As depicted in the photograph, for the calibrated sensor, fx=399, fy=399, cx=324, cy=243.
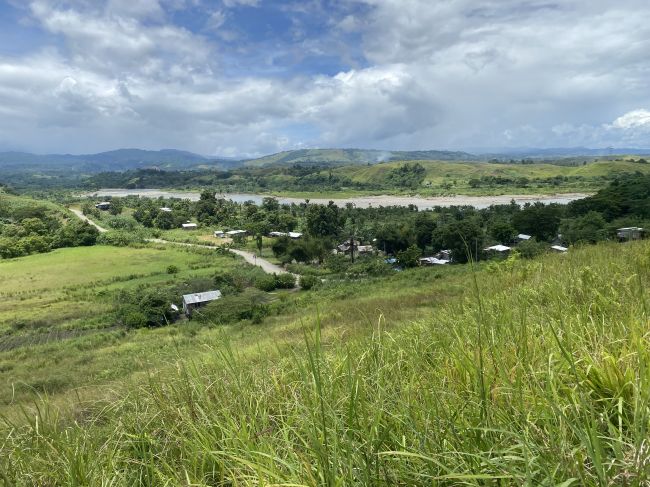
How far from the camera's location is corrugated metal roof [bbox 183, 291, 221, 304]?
36466 mm

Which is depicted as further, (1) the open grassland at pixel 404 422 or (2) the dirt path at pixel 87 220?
(2) the dirt path at pixel 87 220

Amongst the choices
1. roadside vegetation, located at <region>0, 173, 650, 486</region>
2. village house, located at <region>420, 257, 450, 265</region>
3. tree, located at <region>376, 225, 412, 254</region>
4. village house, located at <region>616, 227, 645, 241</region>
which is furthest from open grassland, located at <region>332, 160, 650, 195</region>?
roadside vegetation, located at <region>0, 173, 650, 486</region>

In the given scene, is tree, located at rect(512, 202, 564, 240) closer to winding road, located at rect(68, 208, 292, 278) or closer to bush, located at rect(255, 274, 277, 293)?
winding road, located at rect(68, 208, 292, 278)

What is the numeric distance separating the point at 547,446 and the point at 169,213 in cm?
9274

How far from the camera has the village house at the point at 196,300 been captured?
3598cm

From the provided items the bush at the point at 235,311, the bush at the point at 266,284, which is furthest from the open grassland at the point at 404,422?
the bush at the point at 266,284

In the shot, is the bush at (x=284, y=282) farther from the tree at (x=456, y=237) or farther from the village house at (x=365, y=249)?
the tree at (x=456, y=237)

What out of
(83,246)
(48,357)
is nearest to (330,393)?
(48,357)

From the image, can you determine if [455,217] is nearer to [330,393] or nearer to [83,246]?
[83,246]

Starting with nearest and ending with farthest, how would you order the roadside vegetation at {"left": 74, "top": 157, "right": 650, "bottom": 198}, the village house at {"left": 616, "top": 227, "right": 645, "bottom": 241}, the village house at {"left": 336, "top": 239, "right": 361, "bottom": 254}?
the village house at {"left": 616, "top": 227, "right": 645, "bottom": 241} → the village house at {"left": 336, "top": 239, "right": 361, "bottom": 254} → the roadside vegetation at {"left": 74, "top": 157, "right": 650, "bottom": 198}

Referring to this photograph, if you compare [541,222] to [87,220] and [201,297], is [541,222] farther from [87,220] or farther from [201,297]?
[87,220]

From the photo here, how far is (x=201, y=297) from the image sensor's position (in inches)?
1465

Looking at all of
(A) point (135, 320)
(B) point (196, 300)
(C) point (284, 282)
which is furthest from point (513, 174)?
(A) point (135, 320)

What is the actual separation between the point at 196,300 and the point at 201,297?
2.47 ft
